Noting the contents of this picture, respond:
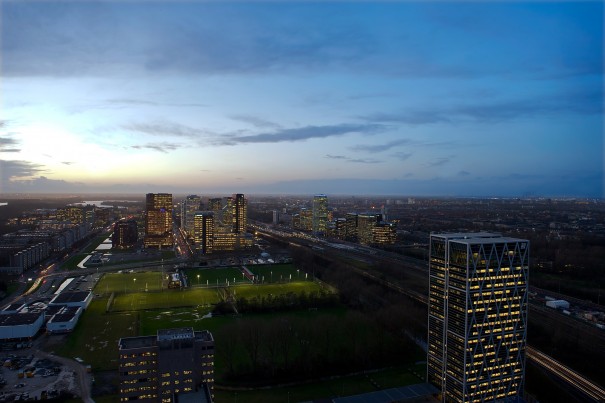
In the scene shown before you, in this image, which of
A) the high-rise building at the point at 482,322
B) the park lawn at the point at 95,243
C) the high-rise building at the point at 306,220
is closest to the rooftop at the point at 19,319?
the high-rise building at the point at 482,322

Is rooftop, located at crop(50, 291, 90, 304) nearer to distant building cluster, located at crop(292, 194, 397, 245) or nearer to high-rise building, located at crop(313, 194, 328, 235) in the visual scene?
distant building cluster, located at crop(292, 194, 397, 245)

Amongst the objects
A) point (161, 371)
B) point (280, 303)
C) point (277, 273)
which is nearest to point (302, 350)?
point (161, 371)

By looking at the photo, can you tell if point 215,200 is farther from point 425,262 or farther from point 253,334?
point 253,334

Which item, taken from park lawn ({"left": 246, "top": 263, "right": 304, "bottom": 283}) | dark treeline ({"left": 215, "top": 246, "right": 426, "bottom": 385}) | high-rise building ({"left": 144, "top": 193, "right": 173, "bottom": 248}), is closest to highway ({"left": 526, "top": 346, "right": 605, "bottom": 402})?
dark treeline ({"left": 215, "top": 246, "right": 426, "bottom": 385})

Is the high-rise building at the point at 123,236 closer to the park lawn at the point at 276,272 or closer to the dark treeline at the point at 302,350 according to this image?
the park lawn at the point at 276,272

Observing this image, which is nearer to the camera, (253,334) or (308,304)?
(253,334)

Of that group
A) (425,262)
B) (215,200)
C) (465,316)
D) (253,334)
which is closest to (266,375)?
(253,334)

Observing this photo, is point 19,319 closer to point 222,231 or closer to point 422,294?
point 422,294
